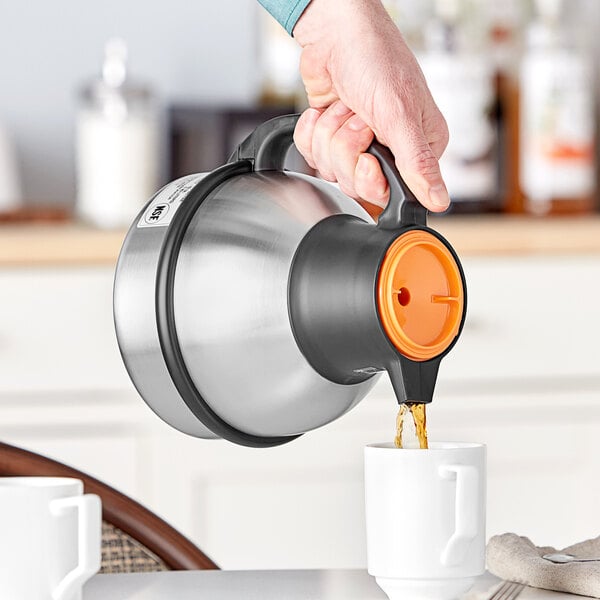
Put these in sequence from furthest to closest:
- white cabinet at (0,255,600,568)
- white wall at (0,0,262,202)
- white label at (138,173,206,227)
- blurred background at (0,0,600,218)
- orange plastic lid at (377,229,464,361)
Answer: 1. white wall at (0,0,262,202)
2. blurred background at (0,0,600,218)
3. white cabinet at (0,255,600,568)
4. white label at (138,173,206,227)
5. orange plastic lid at (377,229,464,361)

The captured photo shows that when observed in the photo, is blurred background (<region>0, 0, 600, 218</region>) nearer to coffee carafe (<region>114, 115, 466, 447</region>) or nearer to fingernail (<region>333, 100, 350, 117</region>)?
fingernail (<region>333, 100, 350, 117</region>)

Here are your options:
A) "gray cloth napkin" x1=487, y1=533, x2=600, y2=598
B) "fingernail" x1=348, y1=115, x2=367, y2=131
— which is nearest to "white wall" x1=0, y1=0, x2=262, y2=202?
"fingernail" x1=348, y1=115, x2=367, y2=131

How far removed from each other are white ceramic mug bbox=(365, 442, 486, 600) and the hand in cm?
14

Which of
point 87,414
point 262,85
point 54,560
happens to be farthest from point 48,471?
point 262,85

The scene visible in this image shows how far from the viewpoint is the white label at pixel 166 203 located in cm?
66

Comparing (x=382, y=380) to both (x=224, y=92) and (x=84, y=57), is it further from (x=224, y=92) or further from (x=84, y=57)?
(x=84, y=57)

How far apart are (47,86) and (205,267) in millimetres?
1335

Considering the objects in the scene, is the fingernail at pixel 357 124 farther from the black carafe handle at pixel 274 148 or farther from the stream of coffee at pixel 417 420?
the stream of coffee at pixel 417 420

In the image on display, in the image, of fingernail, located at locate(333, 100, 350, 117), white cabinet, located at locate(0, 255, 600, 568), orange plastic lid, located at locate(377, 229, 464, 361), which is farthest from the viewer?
Result: white cabinet, located at locate(0, 255, 600, 568)

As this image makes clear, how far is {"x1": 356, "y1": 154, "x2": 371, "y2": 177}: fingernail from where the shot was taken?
0.67 metres

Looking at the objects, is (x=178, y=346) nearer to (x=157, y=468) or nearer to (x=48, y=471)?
(x=48, y=471)

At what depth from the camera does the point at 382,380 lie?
1559 millimetres

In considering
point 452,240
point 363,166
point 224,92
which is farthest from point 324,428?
point 363,166

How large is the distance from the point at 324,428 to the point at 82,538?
38.0 inches
